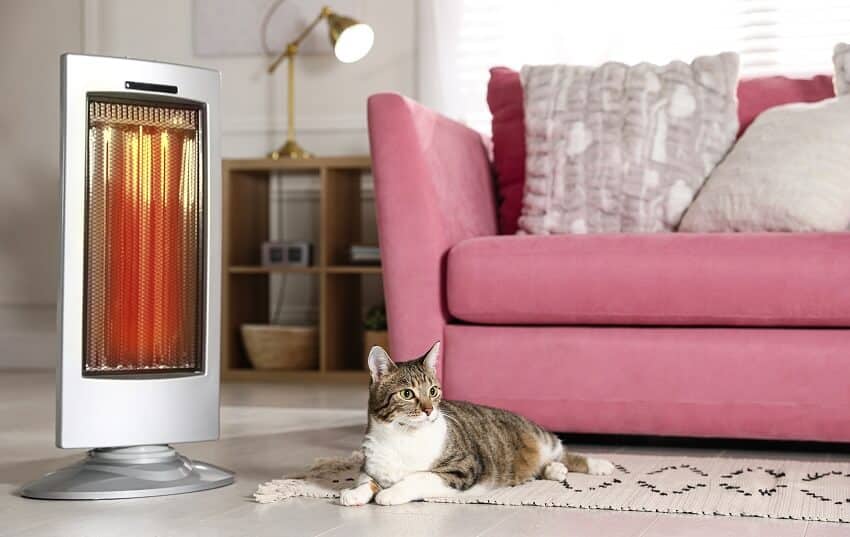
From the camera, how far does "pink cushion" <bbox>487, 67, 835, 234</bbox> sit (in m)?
3.34

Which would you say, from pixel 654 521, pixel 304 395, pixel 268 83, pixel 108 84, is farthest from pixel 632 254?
pixel 268 83

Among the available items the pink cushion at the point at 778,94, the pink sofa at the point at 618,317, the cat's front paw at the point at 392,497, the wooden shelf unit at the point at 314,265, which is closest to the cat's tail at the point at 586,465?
the pink sofa at the point at 618,317

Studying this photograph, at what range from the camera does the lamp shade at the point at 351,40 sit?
14.4 ft

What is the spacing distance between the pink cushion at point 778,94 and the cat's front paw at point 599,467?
1334mm

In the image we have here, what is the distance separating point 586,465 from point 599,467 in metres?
0.03

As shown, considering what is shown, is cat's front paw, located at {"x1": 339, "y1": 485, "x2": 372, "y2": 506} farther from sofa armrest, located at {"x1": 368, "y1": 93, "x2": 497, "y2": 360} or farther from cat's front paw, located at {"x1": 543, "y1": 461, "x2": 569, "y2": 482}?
sofa armrest, located at {"x1": 368, "y1": 93, "x2": 497, "y2": 360}

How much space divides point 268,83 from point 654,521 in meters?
3.45

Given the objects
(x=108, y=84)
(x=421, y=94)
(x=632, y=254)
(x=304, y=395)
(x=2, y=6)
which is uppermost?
(x=2, y=6)

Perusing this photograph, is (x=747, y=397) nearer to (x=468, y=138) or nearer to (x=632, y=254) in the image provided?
(x=632, y=254)

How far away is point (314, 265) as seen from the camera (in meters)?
4.70

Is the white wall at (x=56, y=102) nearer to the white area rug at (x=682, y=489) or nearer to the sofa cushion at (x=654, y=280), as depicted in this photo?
the sofa cushion at (x=654, y=280)

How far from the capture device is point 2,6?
5316 millimetres

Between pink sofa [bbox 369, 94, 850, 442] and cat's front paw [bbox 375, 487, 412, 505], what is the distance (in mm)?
801

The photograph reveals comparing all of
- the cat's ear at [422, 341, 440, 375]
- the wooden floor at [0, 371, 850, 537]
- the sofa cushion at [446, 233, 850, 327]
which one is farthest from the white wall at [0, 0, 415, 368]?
the cat's ear at [422, 341, 440, 375]
